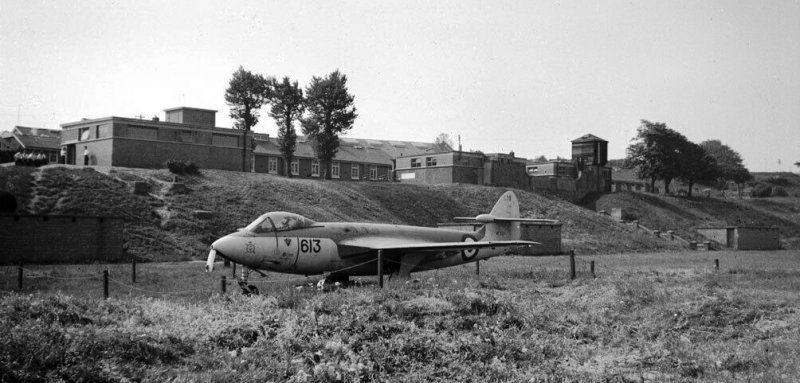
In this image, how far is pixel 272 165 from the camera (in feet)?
279

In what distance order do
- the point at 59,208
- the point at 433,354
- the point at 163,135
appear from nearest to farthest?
1. the point at 433,354
2. the point at 59,208
3. the point at 163,135

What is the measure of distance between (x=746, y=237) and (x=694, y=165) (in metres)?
35.2

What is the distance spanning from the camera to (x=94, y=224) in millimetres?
38219

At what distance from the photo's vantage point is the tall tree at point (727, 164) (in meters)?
131

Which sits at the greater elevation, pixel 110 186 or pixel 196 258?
pixel 110 186

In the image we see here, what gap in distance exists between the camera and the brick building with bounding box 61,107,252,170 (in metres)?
61.2

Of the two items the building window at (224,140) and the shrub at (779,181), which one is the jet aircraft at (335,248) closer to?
the building window at (224,140)

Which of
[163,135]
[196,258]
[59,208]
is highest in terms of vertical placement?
[163,135]

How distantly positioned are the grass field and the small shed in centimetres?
5887

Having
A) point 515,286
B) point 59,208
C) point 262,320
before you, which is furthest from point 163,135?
point 262,320

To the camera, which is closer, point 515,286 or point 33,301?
point 33,301

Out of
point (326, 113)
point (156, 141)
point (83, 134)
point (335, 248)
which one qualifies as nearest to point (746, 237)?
point (326, 113)

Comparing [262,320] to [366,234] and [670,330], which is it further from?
[366,234]

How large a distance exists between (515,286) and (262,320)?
980 centimetres
